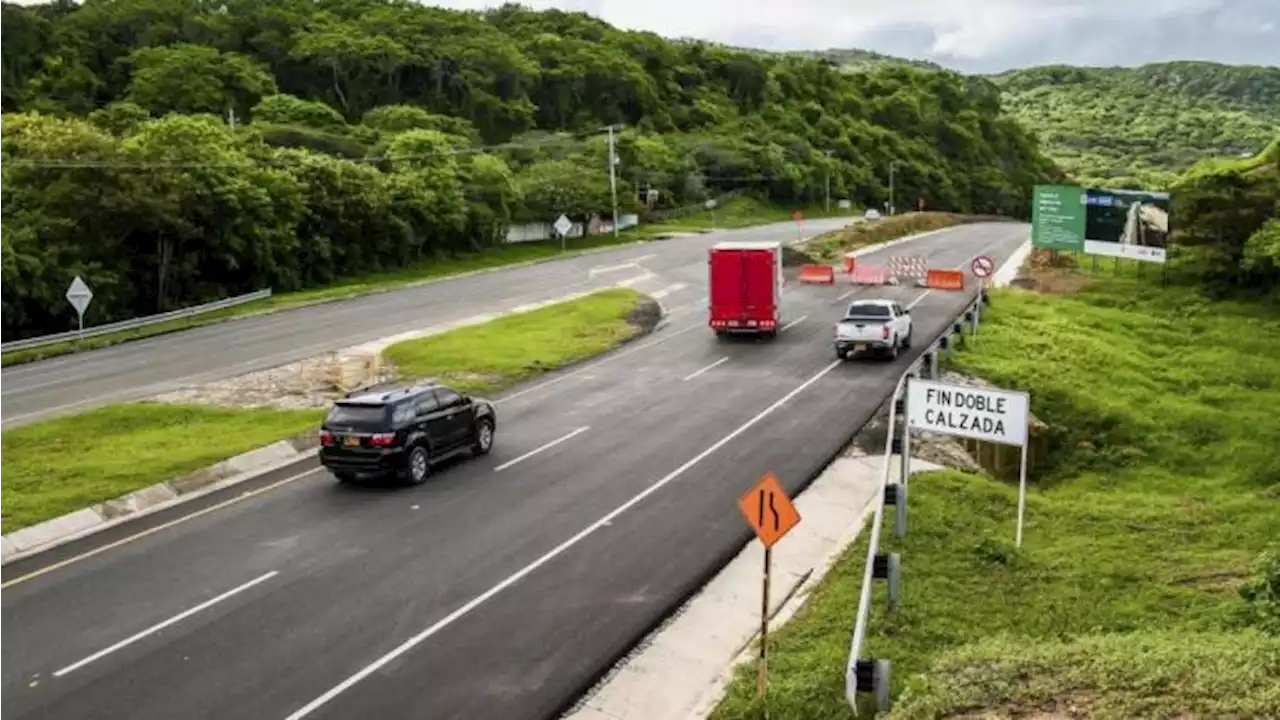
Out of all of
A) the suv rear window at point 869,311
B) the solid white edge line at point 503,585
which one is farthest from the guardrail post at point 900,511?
the suv rear window at point 869,311

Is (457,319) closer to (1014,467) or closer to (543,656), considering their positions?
(1014,467)

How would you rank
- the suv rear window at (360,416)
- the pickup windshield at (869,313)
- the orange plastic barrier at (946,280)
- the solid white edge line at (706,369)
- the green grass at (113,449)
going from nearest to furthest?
the green grass at (113,449), the suv rear window at (360,416), the solid white edge line at (706,369), the pickup windshield at (869,313), the orange plastic barrier at (946,280)

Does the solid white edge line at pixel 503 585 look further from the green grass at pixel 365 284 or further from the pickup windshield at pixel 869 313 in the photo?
the green grass at pixel 365 284

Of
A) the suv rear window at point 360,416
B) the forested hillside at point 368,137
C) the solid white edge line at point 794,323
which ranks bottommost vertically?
the solid white edge line at point 794,323

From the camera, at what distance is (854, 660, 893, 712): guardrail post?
10602 mm

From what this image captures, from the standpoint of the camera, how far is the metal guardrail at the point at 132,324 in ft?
134

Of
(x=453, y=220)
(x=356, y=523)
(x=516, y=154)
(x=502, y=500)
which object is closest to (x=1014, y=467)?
(x=502, y=500)

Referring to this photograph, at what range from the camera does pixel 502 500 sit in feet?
66.8

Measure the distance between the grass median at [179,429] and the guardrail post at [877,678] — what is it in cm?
1413

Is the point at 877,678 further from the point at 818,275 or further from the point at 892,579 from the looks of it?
the point at 818,275

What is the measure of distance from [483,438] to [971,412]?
412 inches

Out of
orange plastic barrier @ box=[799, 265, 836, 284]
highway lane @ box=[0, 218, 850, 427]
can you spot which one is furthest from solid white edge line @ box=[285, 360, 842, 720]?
orange plastic barrier @ box=[799, 265, 836, 284]

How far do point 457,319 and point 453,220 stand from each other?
24307 millimetres

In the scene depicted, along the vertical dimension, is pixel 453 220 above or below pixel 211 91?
below
